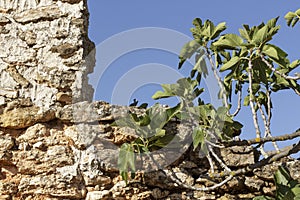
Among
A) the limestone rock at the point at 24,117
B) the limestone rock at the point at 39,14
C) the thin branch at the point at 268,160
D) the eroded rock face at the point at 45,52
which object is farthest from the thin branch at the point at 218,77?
the limestone rock at the point at 24,117

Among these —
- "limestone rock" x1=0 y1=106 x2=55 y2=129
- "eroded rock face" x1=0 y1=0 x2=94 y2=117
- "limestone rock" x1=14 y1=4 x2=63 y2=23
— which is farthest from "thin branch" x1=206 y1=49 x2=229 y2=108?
"limestone rock" x1=0 y1=106 x2=55 y2=129

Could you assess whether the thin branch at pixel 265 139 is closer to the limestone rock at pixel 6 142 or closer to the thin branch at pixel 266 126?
the thin branch at pixel 266 126

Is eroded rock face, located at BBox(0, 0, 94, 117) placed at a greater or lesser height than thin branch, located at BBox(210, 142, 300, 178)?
greater

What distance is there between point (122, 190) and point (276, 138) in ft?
3.71

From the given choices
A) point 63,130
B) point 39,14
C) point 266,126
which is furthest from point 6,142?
point 266,126

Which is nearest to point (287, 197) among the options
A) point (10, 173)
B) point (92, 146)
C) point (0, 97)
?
point (92, 146)

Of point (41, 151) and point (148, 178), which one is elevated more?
point (41, 151)

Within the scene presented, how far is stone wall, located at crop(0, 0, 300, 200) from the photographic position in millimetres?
2664

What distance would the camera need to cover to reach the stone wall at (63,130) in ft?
8.74

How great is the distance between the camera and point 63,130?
2.79 metres

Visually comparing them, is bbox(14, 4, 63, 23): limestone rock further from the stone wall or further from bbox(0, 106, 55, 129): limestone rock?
bbox(0, 106, 55, 129): limestone rock

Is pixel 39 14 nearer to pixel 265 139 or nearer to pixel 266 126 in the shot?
pixel 265 139

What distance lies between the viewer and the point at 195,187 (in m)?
2.87

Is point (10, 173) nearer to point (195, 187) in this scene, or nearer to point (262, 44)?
point (195, 187)
